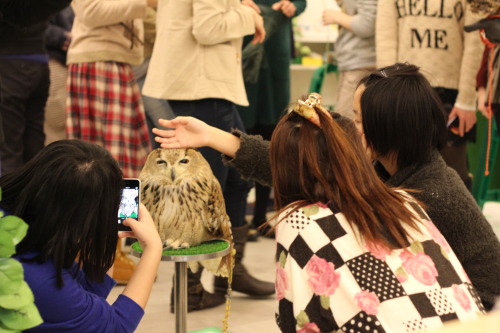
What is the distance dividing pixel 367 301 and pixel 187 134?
0.82 m

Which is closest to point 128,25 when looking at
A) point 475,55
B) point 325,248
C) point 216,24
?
point 216,24

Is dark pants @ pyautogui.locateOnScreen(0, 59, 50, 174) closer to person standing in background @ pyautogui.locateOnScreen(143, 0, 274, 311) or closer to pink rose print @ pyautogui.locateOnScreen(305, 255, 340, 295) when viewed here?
person standing in background @ pyautogui.locateOnScreen(143, 0, 274, 311)

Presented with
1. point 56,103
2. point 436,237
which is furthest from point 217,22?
point 56,103

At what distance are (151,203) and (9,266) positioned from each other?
109 cm

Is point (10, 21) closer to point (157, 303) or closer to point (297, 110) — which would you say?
point (297, 110)

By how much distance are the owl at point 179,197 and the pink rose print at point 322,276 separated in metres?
0.81

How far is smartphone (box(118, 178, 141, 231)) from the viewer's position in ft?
5.66

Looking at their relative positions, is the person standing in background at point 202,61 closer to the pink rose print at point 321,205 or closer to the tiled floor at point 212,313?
the tiled floor at point 212,313

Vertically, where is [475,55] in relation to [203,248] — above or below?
above

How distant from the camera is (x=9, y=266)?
1.08 metres

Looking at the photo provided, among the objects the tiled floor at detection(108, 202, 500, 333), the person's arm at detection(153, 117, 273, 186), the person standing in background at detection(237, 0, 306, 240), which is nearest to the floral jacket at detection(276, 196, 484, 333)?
the person's arm at detection(153, 117, 273, 186)

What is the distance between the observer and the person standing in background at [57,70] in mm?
3688

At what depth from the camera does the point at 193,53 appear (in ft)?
8.47

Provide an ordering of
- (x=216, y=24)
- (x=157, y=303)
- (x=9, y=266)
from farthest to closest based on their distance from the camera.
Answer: (x=157, y=303) → (x=216, y=24) → (x=9, y=266)
